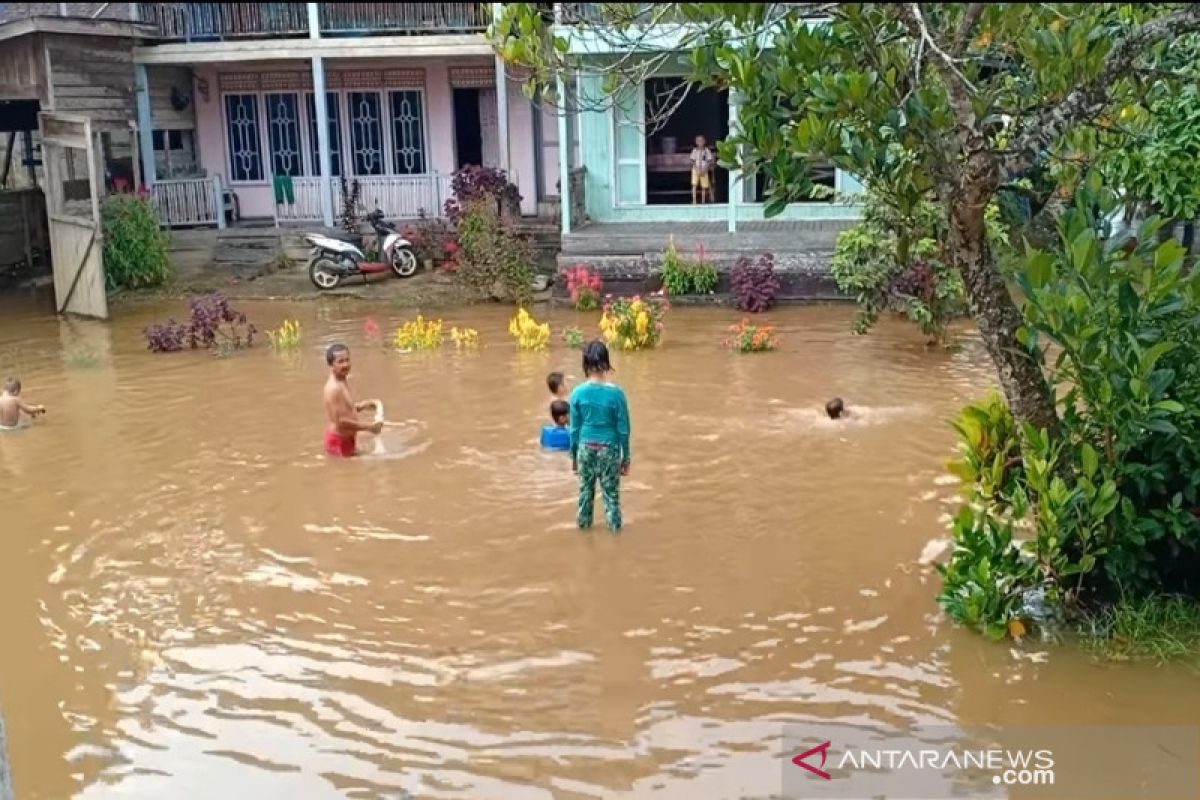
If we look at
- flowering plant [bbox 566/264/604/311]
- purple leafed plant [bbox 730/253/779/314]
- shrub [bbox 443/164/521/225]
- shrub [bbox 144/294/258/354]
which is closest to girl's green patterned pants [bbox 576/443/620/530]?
shrub [bbox 144/294/258/354]

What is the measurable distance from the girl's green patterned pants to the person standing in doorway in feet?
40.3

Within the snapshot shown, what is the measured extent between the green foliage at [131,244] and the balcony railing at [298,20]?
4066 mm

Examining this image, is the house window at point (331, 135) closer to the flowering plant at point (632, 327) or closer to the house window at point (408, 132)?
the house window at point (408, 132)

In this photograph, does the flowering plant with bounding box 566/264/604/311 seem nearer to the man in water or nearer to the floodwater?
the floodwater

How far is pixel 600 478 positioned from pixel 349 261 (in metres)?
11.8

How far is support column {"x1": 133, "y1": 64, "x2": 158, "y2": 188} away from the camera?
20.7 metres

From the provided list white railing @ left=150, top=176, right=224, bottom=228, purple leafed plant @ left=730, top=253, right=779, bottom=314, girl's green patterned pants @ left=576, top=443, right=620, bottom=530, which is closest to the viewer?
girl's green patterned pants @ left=576, top=443, right=620, bottom=530

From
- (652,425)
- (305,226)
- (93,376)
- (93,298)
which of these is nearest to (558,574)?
(652,425)

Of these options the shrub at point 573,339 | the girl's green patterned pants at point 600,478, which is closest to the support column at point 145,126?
the shrub at point 573,339

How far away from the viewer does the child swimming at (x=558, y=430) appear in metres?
10.1

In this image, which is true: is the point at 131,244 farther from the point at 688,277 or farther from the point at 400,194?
the point at 688,277

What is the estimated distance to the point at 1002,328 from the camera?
6.43 metres

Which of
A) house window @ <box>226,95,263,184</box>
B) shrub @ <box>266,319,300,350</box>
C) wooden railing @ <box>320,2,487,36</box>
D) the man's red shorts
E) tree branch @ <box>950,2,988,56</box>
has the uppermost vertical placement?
wooden railing @ <box>320,2,487,36</box>

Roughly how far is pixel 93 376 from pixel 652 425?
6.84 meters
